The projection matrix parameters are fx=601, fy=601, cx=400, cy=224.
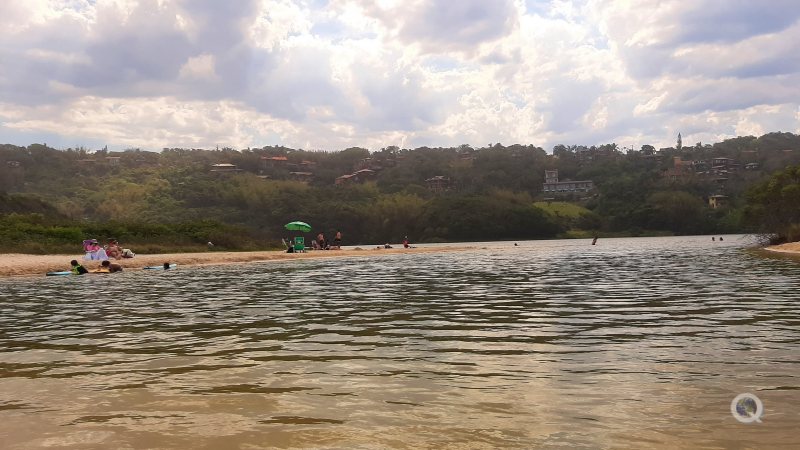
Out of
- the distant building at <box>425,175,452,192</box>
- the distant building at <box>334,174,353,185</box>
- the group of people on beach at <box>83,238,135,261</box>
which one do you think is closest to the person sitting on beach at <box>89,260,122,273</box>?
the group of people on beach at <box>83,238,135,261</box>

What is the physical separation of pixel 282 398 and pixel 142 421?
1504 mm

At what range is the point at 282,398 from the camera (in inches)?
273

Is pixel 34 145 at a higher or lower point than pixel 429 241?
higher

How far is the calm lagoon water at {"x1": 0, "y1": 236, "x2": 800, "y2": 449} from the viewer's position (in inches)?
220

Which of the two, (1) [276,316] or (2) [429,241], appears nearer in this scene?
(1) [276,316]

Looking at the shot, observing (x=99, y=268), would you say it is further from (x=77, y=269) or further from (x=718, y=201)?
(x=718, y=201)

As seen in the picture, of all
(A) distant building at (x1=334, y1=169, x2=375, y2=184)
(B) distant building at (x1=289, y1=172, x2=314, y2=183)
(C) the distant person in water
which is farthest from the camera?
(B) distant building at (x1=289, y1=172, x2=314, y2=183)

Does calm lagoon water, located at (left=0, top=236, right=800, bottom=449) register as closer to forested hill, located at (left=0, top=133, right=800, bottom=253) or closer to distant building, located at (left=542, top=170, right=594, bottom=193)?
forested hill, located at (left=0, top=133, right=800, bottom=253)

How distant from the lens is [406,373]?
8047 mm

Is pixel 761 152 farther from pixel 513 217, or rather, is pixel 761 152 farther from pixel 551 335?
pixel 551 335

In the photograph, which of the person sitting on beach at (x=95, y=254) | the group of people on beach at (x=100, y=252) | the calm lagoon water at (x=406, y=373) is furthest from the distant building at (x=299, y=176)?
the calm lagoon water at (x=406, y=373)

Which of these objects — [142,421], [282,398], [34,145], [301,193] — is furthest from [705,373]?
[34,145]

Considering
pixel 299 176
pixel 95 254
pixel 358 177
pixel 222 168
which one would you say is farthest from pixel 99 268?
pixel 299 176

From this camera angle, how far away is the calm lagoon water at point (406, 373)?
560 centimetres
